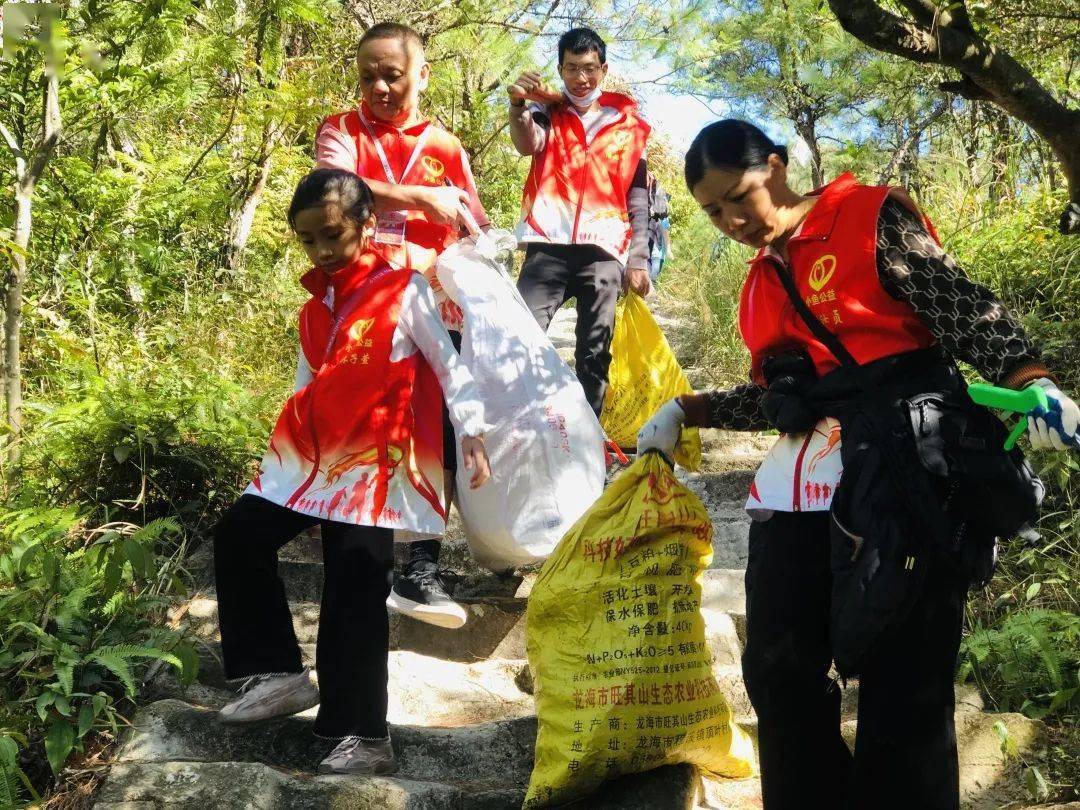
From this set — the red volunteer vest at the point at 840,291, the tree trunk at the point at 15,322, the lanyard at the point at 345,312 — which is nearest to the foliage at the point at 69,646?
the tree trunk at the point at 15,322

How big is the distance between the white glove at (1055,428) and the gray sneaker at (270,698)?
1.92m

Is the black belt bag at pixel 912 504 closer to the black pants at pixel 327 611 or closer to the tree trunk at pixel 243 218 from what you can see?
the black pants at pixel 327 611

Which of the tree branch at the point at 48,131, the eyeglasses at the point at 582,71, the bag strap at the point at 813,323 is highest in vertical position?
the eyeglasses at the point at 582,71

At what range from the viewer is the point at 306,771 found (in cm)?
285

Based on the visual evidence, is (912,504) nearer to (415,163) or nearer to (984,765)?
(984,765)

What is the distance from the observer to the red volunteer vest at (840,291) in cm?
207

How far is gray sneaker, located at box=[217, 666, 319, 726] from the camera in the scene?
109 inches

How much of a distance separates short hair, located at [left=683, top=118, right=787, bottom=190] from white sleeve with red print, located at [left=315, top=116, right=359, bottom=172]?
5.24 feet

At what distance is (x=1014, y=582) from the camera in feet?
12.0

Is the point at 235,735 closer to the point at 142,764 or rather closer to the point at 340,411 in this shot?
the point at 142,764

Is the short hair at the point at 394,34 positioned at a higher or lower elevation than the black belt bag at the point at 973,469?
higher

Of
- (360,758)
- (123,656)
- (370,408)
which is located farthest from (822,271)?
(123,656)

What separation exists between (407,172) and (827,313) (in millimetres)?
1897

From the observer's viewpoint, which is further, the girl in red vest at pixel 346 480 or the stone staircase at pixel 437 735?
the girl in red vest at pixel 346 480
